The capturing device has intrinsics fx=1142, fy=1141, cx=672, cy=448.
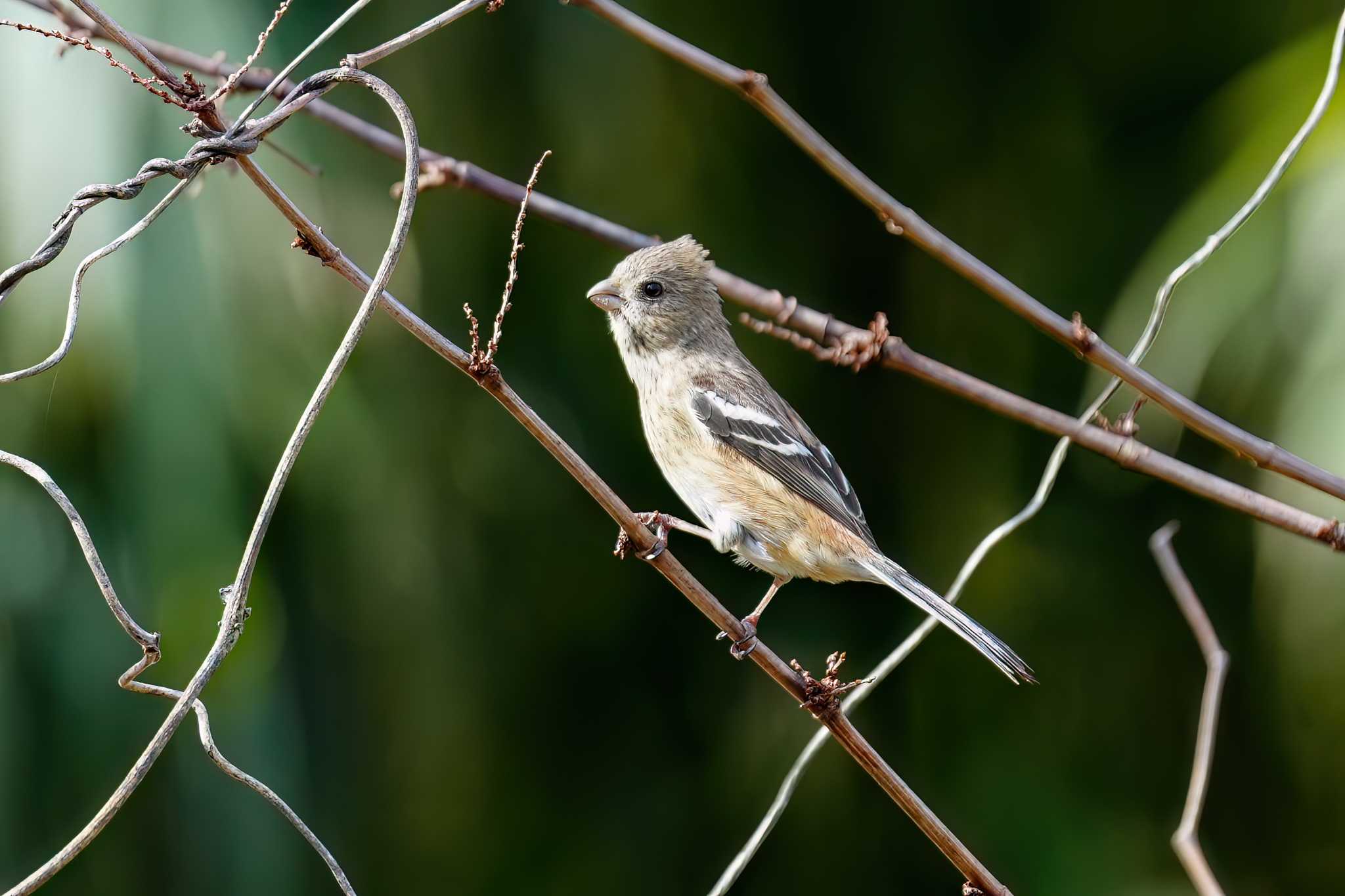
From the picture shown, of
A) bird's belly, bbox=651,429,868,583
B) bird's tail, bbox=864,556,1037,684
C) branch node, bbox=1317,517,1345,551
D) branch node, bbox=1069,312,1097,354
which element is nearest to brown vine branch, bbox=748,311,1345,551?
branch node, bbox=1317,517,1345,551

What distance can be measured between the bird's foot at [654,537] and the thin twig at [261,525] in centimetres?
55

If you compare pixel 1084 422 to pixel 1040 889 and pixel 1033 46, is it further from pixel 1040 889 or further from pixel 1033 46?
pixel 1033 46

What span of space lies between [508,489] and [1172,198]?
2589mm

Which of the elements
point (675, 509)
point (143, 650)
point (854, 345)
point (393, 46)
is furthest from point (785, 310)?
point (675, 509)

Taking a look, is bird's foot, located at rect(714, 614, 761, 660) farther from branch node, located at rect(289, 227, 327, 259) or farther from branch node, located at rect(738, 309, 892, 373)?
branch node, located at rect(289, 227, 327, 259)

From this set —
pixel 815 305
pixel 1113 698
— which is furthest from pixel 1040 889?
pixel 815 305

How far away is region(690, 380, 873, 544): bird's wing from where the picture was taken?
8.09 feet

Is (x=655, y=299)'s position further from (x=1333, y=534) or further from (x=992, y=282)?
(x=1333, y=534)

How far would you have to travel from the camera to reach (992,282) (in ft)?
5.21

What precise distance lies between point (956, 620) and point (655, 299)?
111 centimetres

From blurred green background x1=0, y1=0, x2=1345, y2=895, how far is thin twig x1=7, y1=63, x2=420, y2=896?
229 centimetres

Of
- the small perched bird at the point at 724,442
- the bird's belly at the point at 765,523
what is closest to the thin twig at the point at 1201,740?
the small perched bird at the point at 724,442

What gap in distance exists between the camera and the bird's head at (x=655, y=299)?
8.63ft

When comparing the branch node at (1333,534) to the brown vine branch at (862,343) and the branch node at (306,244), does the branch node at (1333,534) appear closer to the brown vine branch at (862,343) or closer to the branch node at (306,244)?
the brown vine branch at (862,343)
